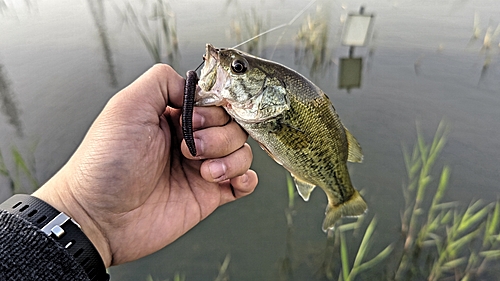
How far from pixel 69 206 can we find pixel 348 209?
1.69 m

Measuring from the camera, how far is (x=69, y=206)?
162cm

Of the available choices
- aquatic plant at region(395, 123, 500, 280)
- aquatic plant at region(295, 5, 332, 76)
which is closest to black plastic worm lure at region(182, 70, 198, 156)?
aquatic plant at region(395, 123, 500, 280)

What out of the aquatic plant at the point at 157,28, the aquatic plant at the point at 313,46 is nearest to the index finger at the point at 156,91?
the aquatic plant at the point at 157,28

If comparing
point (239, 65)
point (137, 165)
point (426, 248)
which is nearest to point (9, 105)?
point (137, 165)

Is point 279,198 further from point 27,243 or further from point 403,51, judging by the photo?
point 403,51

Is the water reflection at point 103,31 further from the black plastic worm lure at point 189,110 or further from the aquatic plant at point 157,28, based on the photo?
the black plastic worm lure at point 189,110

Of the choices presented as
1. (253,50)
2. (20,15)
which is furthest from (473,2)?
(20,15)

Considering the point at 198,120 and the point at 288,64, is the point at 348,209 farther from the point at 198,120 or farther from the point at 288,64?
the point at 288,64

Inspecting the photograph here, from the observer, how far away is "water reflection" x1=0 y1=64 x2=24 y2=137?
13.8 ft

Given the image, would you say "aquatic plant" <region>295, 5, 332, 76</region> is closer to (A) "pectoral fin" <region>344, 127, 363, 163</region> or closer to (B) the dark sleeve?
(A) "pectoral fin" <region>344, 127, 363, 163</region>

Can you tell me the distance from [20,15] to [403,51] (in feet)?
24.7

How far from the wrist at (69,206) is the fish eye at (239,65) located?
40.9 inches

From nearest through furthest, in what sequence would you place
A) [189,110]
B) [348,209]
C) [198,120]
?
1. [189,110]
2. [198,120]
3. [348,209]

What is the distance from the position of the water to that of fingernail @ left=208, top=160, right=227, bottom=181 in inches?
65.9
